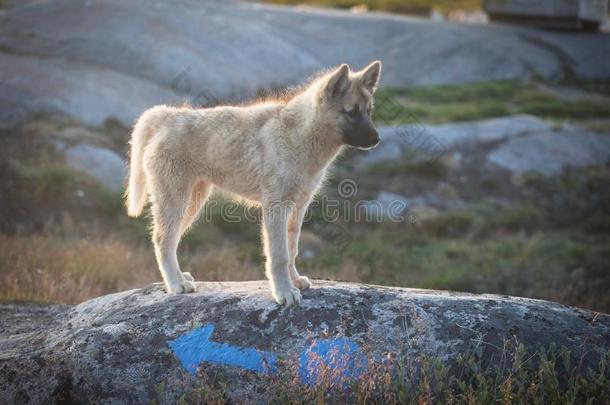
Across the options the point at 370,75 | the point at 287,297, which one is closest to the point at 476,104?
the point at 370,75

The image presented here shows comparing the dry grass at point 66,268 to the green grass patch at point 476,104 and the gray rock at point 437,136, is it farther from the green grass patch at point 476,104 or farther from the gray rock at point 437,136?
the green grass patch at point 476,104

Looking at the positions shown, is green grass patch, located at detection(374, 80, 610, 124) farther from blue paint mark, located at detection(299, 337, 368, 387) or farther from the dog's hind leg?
blue paint mark, located at detection(299, 337, 368, 387)

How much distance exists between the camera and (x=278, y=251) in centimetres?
692

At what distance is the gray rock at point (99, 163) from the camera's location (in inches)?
661

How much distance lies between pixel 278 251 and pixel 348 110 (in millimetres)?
1663

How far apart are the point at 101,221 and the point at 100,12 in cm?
1135

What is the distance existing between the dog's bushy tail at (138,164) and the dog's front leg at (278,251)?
1748mm

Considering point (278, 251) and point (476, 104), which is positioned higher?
point (278, 251)

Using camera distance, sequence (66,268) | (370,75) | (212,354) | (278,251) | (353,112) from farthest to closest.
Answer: (66,268) → (370,75) → (353,112) → (278,251) → (212,354)

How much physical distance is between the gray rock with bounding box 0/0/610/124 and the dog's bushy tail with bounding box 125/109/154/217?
38.7 feet

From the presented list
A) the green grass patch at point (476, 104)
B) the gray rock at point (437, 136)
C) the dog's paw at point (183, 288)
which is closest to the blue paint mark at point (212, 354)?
the dog's paw at point (183, 288)

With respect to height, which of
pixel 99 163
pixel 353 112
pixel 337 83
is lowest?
pixel 99 163

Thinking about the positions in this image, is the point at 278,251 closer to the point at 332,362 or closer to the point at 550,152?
the point at 332,362

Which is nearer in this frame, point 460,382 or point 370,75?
point 460,382
